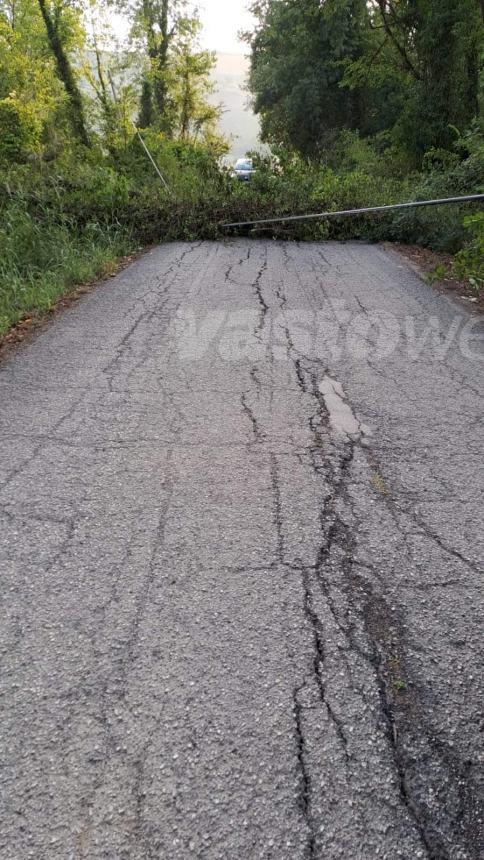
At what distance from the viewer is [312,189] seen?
35.5ft

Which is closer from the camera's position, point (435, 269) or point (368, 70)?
point (435, 269)

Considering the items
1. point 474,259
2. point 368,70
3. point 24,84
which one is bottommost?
point 474,259

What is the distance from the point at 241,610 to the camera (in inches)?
74.0

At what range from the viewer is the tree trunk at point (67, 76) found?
68.1 feet

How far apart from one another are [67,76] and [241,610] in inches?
1064

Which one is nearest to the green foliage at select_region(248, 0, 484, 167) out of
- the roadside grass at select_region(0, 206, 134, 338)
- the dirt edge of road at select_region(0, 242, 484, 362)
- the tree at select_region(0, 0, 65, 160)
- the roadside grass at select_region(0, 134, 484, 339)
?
the roadside grass at select_region(0, 134, 484, 339)

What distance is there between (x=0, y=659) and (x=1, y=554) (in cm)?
53

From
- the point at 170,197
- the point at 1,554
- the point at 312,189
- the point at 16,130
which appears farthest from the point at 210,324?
the point at 16,130

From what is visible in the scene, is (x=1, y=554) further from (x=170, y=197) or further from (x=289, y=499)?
(x=170, y=197)

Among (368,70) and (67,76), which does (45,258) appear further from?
(67,76)

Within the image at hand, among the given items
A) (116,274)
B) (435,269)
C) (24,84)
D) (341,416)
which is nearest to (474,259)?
(435,269)

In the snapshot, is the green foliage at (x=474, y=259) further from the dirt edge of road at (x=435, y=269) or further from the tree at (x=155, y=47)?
the tree at (x=155, y=47)

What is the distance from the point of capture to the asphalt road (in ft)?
4.30

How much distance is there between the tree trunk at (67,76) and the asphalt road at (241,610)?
23.5 meters
